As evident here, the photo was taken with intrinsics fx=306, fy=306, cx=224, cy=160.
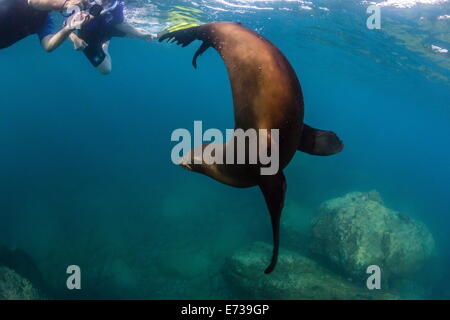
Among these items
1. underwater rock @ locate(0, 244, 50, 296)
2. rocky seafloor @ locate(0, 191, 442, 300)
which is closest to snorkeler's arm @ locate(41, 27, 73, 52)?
rocky seafloor @ locate(0, 191, 442, 300)

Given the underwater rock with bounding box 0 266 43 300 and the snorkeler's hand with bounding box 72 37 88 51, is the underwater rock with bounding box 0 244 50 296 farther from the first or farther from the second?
the snorkeler's hand with bounding box 72 37 88 51

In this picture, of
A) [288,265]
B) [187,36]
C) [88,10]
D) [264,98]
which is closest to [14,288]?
[88,10]

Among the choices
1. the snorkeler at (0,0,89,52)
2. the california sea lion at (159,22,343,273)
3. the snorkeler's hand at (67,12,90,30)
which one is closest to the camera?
the california sea lion at (159,22,343,273)

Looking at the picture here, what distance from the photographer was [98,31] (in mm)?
5090

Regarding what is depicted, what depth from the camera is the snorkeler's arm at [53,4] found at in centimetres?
437

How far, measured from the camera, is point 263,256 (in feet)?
32.0

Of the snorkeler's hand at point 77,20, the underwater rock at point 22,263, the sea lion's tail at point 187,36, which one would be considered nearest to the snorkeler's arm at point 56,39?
the snorkeler's hand at point 77,20

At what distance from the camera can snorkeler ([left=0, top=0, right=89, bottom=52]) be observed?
14.9 feet

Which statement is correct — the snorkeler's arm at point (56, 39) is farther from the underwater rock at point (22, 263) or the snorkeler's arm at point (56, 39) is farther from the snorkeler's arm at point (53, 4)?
the underwater rock at point (22, 263)

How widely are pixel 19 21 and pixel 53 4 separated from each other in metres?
1.08

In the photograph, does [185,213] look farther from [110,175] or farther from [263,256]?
[110,175]

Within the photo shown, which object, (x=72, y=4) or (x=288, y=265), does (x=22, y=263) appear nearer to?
(x=288, y=265)

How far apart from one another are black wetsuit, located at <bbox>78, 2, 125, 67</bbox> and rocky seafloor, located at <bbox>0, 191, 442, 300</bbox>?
606 cm
